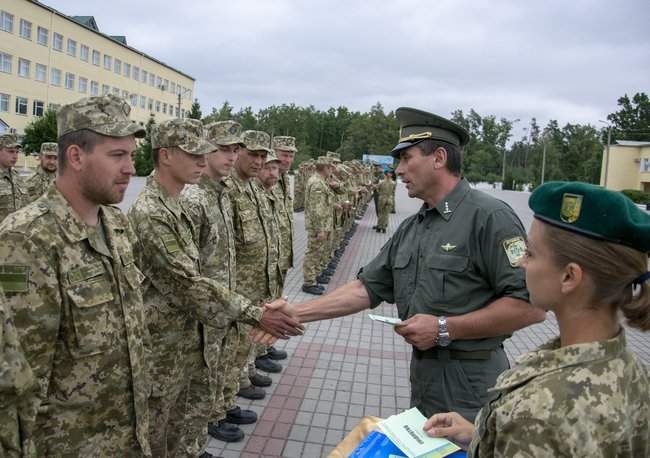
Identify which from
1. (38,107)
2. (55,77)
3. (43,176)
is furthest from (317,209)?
(55,77)

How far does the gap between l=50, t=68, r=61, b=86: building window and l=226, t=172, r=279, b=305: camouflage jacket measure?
5350 cm

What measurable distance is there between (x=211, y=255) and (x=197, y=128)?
908mm

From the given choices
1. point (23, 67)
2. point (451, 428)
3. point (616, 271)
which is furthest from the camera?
point (23, 67)

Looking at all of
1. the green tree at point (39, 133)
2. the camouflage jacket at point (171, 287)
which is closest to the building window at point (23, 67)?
the green tree at point (39, 133)

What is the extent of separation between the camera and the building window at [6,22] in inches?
1708

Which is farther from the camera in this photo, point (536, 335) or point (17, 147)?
point (17, 147)

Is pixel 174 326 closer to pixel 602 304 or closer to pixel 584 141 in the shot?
pixel 602 304

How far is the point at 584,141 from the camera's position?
74.2 meters

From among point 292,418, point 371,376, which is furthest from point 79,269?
point 371,376

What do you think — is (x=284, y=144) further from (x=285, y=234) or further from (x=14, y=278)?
(x=14, y=278)

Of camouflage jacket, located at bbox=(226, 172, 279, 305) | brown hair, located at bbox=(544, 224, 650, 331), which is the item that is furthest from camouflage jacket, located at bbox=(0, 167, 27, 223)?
brown hair, located at bbox=(544, 224, 650, 331)

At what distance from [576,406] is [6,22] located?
52.9 meters

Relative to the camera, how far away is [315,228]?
9508 mm

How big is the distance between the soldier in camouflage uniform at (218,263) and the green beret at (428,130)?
161 cm
